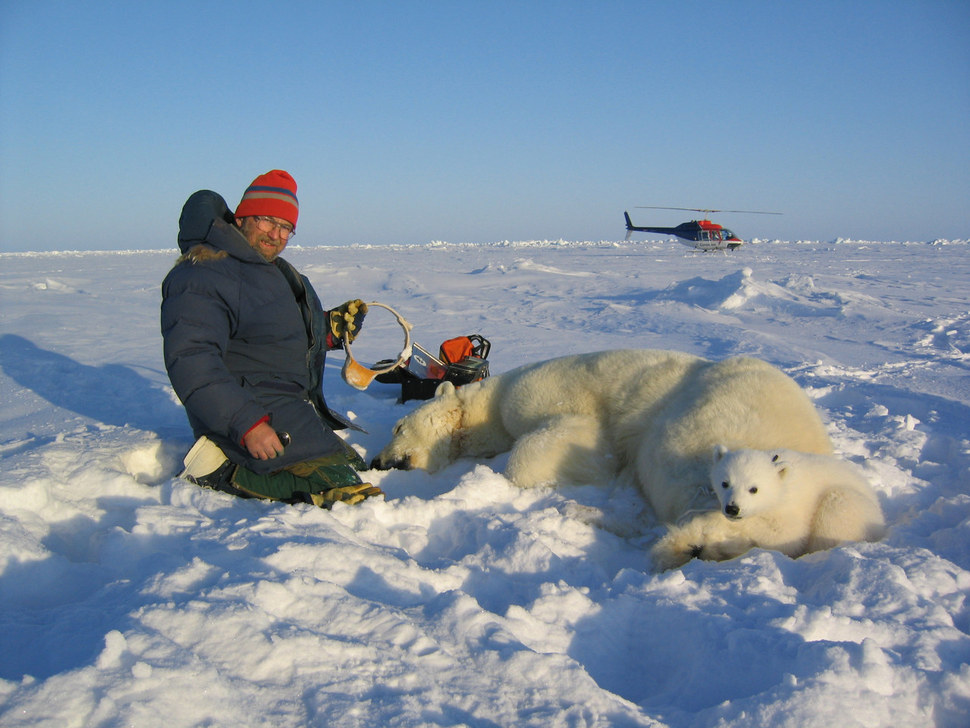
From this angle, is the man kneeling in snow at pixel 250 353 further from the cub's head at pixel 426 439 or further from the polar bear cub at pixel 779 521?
the polar bear cub at pixel 779 521

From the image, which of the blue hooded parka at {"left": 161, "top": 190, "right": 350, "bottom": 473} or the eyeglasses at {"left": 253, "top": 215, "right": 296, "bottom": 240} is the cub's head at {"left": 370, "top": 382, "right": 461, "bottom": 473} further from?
→ the eyeglasses at {"left": 253, "top": 215, "right": 296, "bottom": 240}

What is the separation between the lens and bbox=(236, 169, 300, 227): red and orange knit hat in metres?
3.26

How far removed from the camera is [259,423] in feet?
9.51

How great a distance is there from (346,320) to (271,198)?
1.03m

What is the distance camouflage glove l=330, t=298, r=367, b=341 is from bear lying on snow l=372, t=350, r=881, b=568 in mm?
753

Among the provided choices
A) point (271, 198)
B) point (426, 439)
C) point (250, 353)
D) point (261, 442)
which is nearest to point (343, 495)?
point (261, 442)

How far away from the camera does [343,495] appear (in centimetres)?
306

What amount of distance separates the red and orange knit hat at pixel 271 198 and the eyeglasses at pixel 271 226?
0.15 feet

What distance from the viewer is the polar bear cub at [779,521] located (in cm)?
259

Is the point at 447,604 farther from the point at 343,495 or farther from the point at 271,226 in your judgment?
the point at 271,226

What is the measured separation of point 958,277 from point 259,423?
20.5 meters

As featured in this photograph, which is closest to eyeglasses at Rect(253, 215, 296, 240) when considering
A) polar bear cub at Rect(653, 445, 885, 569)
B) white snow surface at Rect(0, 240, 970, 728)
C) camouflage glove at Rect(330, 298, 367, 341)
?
camouflage glove at Rect(330, 298, 367, 341)

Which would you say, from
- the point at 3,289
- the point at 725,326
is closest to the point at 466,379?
the point at 725,326

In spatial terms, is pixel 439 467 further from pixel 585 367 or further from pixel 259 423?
pixel 259 423
